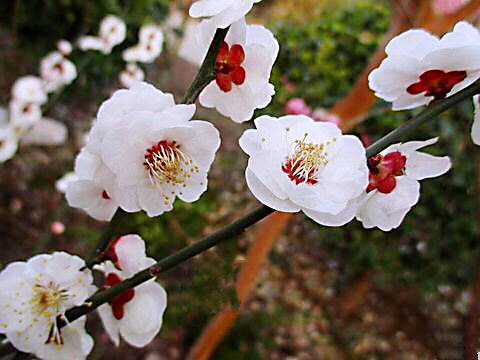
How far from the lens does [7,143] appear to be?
1.34m

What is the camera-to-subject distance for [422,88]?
375mm

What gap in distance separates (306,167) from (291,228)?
1.74m

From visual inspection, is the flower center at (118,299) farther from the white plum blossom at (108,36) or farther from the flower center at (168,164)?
the white plum blossom at (108,36)

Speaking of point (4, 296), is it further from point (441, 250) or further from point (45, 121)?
point (441, 250)

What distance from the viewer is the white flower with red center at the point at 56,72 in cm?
147

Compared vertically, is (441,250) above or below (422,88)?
below

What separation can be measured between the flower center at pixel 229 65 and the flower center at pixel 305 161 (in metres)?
0.07

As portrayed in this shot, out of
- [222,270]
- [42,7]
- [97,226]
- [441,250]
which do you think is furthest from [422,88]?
[97,226]

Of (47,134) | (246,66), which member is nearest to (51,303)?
(246,66)

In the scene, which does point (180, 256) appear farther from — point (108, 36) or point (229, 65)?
point (108, 36)

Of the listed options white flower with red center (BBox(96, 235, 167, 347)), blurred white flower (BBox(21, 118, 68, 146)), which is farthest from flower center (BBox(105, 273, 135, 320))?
blurred white flower (BBox(21, 118, 68, 146))

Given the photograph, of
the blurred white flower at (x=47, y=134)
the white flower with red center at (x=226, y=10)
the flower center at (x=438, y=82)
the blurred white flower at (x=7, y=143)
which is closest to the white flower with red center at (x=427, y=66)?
Result: the flower center at (x=438, y=82)

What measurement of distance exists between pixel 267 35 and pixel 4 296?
0.94ft

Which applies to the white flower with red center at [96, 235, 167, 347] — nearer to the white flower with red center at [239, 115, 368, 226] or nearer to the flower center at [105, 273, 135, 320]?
the flower center at [105, 273, 135, 320]
